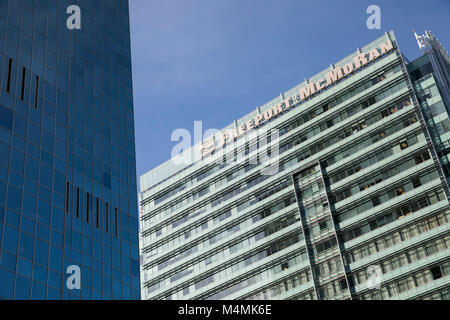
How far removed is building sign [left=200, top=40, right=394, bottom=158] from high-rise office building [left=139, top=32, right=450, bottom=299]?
25cm

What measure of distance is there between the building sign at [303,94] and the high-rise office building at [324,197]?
25cm

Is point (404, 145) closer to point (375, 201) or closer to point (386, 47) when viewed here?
Answer: point (375, 201)

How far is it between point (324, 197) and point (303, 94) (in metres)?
23.1

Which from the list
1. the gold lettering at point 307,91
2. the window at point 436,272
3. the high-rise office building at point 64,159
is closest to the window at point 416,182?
the window at point 436,272

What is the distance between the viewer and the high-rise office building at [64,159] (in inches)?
2243

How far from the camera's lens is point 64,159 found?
219 feet

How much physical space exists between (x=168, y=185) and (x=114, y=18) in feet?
165

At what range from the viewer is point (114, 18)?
3585 inches

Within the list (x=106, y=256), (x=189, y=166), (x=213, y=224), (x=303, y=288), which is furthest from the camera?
(x=189, y=166)

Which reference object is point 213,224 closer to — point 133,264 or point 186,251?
point 186,251

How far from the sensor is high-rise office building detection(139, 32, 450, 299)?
94625mm

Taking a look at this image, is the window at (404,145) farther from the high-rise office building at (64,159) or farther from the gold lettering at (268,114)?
the high-rise office building at (64,159)

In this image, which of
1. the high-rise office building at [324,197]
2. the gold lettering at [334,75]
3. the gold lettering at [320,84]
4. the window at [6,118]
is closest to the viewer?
the window at [6,118]
